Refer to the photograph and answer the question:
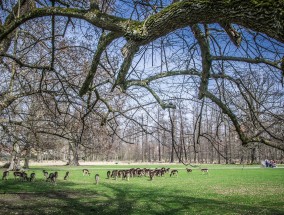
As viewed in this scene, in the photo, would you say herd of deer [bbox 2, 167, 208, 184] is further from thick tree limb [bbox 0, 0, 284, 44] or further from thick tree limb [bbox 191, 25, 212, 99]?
thick tree limb [bbox 0, 0, 284, 44]

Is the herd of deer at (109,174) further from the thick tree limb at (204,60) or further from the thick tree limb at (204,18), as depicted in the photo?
the thick tree limb at (204,18)

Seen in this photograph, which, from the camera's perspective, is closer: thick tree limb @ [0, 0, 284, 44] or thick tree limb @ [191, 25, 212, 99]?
thick tree limb @ [0, 0, 284, 44]

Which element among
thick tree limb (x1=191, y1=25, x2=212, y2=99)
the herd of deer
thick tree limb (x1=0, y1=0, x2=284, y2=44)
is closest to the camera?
thick tree limb (x1=0, y1=0, x2=284, y2=44)

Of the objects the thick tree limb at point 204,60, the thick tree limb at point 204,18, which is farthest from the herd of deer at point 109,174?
the thick tree limb at point 204,18

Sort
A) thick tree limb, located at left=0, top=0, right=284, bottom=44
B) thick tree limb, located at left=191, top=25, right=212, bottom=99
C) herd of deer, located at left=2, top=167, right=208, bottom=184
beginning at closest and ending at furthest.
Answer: thick tree limb, located at left=0, top=0, right=284, bottom=44, thick tree limb, located at left=191, top=25, right=212, bottom=99, herd of deer, located at left=2, top=167, right=208, bottom=184

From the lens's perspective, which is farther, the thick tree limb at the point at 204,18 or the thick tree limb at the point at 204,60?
the thick tree limb at the point at 204,60

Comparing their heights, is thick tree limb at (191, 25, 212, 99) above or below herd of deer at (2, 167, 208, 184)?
above

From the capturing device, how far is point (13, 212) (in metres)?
9.56

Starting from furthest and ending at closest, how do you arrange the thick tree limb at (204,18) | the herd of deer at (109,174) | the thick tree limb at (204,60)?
the herd of deer at (109,174)
the thick tree limb at (204,60)
the thick tree limb at (204,18)

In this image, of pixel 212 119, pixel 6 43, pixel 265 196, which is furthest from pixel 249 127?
pixel 265 196

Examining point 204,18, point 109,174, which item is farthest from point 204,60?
point 109,174

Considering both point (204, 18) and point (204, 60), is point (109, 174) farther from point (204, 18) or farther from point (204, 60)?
point (204, 18)

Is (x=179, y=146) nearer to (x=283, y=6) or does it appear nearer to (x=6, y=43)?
(x=283, y=6)

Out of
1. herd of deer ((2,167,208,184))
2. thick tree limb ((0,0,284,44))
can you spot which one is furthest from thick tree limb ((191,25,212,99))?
herd of deer ((2,167,208,184))
